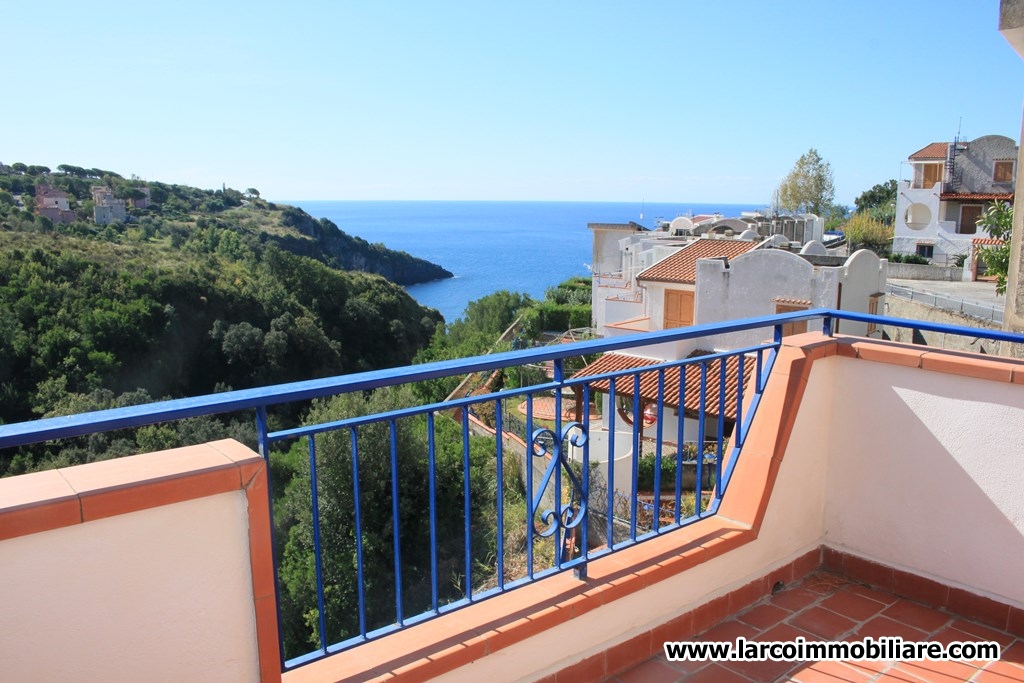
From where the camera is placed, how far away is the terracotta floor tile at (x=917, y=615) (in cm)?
280

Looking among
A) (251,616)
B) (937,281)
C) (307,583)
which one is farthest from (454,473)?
(937,281)

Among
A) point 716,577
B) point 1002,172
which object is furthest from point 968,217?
point 716,577

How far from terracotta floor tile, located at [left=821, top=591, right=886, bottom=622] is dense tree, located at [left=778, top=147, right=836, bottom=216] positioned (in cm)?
5286

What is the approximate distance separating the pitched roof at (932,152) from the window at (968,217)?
3.39 metres

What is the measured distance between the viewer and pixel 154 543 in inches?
61.7

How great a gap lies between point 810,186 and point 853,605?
54634mm

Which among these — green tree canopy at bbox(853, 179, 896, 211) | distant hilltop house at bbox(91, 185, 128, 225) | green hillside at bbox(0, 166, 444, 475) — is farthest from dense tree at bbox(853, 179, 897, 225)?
distant hilltop house at bbox(91, 185, 128, 225)

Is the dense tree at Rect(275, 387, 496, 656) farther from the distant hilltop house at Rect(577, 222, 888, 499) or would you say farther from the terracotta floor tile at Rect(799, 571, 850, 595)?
the terracotta floor tile at Rect(799, 571, 850, 595)

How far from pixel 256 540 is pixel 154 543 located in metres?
0.22

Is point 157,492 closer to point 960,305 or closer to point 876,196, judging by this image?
point 960,305

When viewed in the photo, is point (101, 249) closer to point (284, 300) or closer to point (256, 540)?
point (284, 300)

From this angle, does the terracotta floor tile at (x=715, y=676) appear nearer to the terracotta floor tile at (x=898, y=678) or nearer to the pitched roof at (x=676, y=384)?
the terracotta floor tile at (x=898, y=678)

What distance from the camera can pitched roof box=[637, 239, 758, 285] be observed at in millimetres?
20375

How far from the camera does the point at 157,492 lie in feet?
5.04
